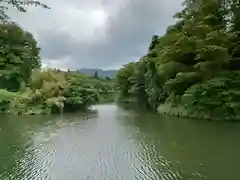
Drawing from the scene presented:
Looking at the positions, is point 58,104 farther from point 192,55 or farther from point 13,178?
point 13,178

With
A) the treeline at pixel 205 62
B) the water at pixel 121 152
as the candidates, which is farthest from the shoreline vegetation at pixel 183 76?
the water at pixel 121 152

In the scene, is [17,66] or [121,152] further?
[17,66]

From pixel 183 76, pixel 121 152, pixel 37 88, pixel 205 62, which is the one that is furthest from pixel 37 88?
pixel 121 152

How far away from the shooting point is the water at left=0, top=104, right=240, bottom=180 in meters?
11.9

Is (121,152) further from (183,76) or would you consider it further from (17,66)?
(17,66)

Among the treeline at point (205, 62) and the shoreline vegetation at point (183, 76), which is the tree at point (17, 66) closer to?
the shoreline vegetation at point (183, 76)

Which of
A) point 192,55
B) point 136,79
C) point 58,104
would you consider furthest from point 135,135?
point 136,79

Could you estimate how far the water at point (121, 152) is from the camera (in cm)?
1185

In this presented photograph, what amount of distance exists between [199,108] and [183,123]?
303 cm

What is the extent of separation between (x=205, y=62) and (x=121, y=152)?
541 inches

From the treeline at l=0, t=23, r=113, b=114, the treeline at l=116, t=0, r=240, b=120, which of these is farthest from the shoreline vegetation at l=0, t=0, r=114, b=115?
the treeline at l=116, t=0, r=240, b=120

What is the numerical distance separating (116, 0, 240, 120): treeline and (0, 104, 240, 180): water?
3124 mm

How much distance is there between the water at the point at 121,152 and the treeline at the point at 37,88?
34.7ft

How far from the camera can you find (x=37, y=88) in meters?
36.3
